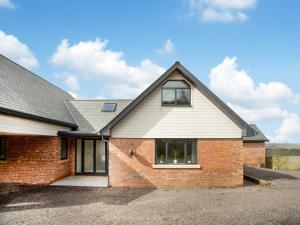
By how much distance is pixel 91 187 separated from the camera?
1567cm

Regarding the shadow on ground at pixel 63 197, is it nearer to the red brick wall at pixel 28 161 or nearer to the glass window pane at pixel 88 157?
the red brick wall at pixel 28 161

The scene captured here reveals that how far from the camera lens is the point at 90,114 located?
68.7 feet

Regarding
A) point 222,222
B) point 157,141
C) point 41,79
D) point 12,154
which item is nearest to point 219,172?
point 157,141

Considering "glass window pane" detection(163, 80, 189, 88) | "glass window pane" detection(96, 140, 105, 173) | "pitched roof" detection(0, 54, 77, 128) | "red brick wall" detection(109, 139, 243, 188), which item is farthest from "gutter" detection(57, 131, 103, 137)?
"glass window pane" detection(163, 80, 189, 88)

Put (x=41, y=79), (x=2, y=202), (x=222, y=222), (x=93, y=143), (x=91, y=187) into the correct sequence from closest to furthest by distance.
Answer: (x=222, y=222) → (x=2, y=202) → (x=91, y=187) → (x=93, y=143) → (x=41, y=79)

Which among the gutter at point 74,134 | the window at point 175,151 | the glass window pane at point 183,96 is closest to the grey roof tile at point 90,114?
the gutter at point 74,134

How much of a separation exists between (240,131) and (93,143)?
9349mm

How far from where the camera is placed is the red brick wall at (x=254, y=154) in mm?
30062

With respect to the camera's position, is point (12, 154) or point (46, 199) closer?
point (46, 199)

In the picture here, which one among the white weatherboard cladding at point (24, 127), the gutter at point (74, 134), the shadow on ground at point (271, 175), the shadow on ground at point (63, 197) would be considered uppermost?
the white weatherboard cladding at point (24, 127)

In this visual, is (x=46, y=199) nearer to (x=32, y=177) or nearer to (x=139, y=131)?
(x=32, y=177)

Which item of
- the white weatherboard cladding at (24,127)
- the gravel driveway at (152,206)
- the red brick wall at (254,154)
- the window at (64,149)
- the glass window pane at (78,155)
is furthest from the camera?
the red brick wall at (254,154)

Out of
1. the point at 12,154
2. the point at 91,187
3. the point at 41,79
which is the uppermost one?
the point at 41,79

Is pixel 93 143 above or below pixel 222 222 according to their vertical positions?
above
